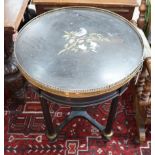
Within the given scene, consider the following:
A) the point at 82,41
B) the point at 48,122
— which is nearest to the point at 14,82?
the point at 48,122

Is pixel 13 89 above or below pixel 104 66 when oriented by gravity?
below

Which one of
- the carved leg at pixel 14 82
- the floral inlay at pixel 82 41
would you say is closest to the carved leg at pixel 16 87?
the carved leg at pixel 14 82

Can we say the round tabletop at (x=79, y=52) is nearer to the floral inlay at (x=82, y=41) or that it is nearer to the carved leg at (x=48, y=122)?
the floral inlay at (x=82, y=41)

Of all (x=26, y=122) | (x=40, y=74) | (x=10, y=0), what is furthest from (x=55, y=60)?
(x=26, y=122)

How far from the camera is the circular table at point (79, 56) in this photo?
3.75ft

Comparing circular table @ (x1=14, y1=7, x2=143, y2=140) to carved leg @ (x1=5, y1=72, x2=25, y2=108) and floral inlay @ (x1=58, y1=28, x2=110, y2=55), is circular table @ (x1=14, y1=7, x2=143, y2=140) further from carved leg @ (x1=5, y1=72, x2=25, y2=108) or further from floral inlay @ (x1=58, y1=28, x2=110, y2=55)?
carved leg @ (x1=5, y1=72, x2=25, y2=108)

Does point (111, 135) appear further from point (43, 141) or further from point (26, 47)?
point (26, 47)

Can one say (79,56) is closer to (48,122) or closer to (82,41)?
(82,41)

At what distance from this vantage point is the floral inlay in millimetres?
1298

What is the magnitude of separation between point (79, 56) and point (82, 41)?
12cm

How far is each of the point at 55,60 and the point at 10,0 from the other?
644 mm

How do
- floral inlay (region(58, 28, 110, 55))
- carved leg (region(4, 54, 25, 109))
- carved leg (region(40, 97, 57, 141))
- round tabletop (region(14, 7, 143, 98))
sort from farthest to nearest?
carved leg (region(4, 54, 25, 109))
carved leg (region(40, 97, 57, 141))
floral inlay (region(58, 28, 110, 55))
round tabletop (region(14, 7, 143, 98))

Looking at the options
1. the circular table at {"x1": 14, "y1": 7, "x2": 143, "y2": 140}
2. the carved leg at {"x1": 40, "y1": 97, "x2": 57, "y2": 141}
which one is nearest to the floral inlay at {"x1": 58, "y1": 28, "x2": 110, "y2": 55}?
the circular table at {"x1": 14, "y1": 7, "x2": 143, "y2": 140}

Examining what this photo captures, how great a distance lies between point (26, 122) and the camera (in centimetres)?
183
